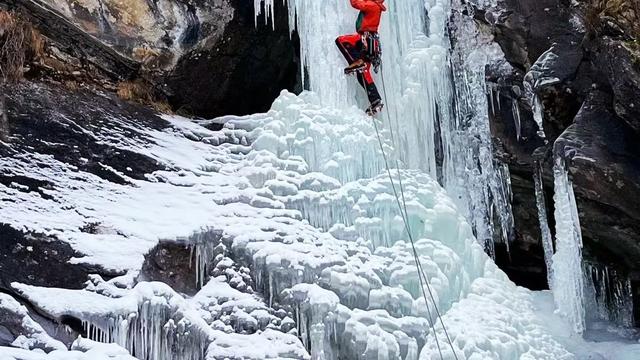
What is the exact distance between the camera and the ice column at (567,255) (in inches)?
268

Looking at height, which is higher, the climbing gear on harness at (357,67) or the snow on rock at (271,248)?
the climbing gear on harness at (357,67)

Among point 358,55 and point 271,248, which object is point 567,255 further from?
point 271,248

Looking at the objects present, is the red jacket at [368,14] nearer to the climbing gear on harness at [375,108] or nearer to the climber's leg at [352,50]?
the climber's leg at [352,50]

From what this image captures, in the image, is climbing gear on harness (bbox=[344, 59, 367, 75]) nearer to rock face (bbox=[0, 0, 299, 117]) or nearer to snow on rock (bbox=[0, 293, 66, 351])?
rock face (bbox=[0, 0, 299, 117])

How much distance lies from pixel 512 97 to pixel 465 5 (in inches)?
46.3

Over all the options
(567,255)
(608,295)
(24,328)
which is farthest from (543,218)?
(24,328)

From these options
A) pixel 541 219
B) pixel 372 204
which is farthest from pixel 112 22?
pixel 541 219

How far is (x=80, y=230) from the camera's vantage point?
5703mm

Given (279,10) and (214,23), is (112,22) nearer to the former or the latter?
(214,23)

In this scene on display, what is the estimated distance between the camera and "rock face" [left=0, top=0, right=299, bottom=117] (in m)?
7.20

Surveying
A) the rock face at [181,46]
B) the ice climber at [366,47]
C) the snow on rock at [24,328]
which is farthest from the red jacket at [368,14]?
the snow on rock at [24,328]

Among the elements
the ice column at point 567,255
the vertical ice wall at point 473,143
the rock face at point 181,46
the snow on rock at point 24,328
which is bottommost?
the snow on rock at point 24,328

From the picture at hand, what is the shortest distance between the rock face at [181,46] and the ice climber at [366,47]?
1537 millimetres

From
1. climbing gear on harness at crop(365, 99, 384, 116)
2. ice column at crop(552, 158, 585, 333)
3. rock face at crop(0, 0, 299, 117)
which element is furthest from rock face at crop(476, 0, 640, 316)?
rock face at crop(0, 0, 299, 117)
